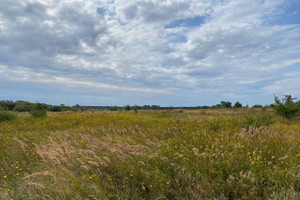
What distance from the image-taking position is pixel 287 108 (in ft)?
48.8

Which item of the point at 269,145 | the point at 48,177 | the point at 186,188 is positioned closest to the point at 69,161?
the point at 48,177

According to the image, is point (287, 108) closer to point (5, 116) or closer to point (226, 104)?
point (5, 116)

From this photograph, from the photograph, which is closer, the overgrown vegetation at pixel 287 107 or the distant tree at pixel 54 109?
the overgrown vegetation at pixel 287 107

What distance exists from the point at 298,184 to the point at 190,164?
5.76 ft

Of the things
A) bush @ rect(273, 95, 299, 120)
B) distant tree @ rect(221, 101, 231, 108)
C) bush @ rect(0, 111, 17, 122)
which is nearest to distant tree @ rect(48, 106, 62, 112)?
bush @ rect(0, 111, 17, 122)

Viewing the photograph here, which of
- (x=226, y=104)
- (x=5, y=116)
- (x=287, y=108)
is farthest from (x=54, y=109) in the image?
(x=287, y=108)

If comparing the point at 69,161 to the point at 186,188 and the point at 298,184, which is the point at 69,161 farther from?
the point at 298,184

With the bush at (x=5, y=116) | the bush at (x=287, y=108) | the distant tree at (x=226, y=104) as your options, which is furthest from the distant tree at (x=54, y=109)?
the bush at (x=287, y=108)

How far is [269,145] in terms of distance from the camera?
185 inches

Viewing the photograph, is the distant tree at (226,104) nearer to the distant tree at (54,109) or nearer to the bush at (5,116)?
the bush at (5,116)

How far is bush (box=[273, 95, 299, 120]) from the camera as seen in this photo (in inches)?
572

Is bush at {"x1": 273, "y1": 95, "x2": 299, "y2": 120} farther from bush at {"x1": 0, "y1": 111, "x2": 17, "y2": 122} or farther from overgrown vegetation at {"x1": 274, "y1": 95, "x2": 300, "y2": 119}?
bush at {"x1": 0, "y1": 111, "x2": 17, "y2": 122}

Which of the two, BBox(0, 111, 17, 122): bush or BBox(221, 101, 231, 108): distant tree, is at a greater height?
BBox(221, 101, 231, 108): distant tree

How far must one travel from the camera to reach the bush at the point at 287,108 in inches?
572
